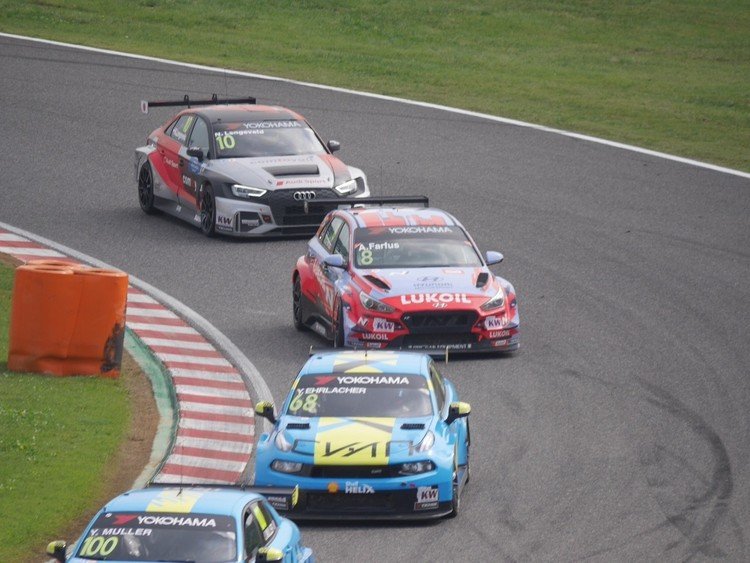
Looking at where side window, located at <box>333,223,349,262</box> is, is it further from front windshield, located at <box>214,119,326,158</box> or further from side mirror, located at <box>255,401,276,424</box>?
side mirror, located at <box>255,401,276,424</box>

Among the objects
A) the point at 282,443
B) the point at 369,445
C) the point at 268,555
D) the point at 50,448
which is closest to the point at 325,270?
the point at 50,448

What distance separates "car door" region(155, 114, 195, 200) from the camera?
23688 mm

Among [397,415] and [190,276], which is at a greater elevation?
[397,415]

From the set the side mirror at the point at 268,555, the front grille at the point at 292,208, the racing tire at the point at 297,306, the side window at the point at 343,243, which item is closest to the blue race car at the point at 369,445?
the side mirror at the point at 268,555

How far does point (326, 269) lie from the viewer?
60.6 feet

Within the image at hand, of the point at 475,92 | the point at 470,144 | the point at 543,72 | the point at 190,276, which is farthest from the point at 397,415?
the point at 543,72

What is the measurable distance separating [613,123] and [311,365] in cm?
1683

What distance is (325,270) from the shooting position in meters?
18.5

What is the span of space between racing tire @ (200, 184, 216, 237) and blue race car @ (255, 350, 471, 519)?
9.02 metres

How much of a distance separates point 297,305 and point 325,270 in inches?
28.7

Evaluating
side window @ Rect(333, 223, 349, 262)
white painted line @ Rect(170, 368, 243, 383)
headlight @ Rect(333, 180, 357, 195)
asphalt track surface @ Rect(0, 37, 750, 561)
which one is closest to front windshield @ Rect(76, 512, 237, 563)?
asphalt track surface @ Rect(0, 37, 750, 561)

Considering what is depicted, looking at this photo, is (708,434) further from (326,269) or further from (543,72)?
(543,72)

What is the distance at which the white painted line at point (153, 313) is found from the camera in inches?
757

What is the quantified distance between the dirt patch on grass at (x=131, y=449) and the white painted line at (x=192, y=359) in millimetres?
363
